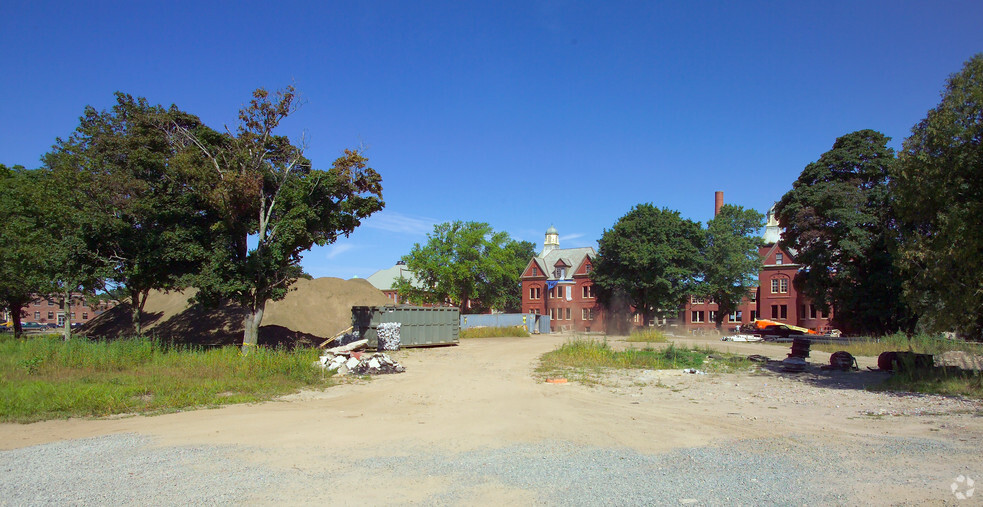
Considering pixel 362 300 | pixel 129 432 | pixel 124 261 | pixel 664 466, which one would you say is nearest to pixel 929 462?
pixel 664 466

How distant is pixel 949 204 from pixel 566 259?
62.7m

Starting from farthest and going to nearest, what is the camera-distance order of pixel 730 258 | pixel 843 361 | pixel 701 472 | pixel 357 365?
1. pixel 730 258
2. pixel 843 361
3. pixel 357 365
4. pixel 701 472

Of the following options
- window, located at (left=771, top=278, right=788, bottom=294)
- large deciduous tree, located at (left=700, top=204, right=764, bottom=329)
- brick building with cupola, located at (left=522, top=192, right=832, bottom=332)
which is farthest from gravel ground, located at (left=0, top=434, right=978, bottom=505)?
window, located at (left=771, top=278, right=788, bottom=294)

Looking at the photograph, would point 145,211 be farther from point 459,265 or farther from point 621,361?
point 459,265

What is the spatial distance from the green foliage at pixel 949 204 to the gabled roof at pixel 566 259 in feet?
193

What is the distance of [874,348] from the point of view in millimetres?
27359

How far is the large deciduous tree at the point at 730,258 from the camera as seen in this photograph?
5656cm

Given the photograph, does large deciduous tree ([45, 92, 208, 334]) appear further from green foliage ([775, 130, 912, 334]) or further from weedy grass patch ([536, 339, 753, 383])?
green foliage ([775, 130, 912, 334])

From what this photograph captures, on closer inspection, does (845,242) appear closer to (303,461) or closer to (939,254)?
(939,254)

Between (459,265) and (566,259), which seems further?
(566,259)

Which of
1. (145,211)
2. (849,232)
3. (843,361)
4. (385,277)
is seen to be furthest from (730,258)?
(385,277)

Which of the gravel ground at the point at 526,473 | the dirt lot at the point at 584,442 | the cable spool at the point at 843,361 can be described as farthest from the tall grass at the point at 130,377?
the cable spool at the point at 843,361

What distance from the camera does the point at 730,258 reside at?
56.5 metres

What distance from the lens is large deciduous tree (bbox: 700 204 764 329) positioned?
56.6 meters
